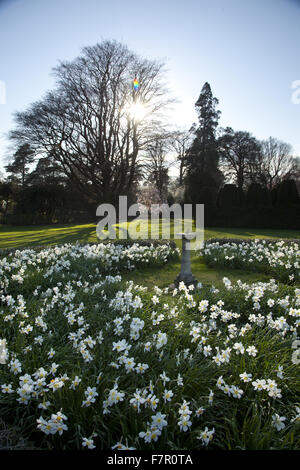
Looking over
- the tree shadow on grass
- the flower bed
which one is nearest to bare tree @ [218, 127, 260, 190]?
the tree shadow on grass

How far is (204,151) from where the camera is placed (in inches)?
1161

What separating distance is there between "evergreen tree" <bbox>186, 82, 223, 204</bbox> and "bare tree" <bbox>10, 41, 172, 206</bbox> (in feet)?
35.1

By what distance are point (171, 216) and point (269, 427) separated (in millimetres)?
24849

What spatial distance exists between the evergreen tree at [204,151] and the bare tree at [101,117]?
10711mm

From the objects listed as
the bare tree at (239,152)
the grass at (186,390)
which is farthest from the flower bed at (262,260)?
the bare tree at (239,152)

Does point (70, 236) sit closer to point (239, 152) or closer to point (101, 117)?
point (101, 117)

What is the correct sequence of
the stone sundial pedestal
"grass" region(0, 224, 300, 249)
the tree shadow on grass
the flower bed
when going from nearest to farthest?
the stone sundial pedestal < the flower bed < the tree shadow on grass < "grass" region(0, 224, 300, 249)

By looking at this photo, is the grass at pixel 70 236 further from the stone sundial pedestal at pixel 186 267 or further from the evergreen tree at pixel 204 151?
the evergreen tree at pixel 204 151

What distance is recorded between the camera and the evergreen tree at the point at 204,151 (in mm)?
29031

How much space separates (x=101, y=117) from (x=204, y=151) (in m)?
14.7

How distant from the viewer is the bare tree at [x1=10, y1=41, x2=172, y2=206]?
17.6 m

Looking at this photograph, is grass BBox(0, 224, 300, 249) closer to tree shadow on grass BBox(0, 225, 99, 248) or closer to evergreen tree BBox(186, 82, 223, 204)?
tree shadow on grass BBox(0, 225, 99, 248)

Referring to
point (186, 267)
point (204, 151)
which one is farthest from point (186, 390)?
point (204, 151)
